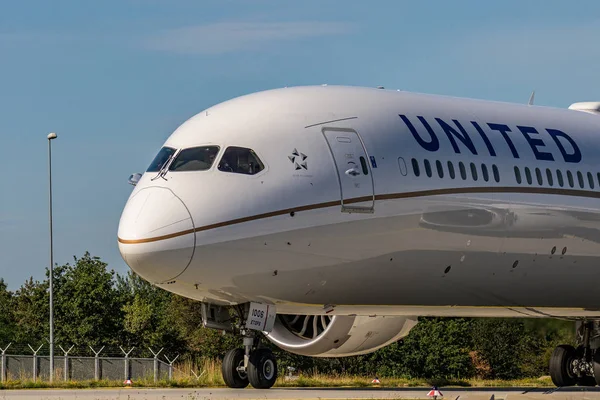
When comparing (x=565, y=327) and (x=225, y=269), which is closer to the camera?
(x=225, y=269)

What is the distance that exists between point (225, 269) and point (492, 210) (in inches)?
237

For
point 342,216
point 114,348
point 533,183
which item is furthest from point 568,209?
point 114,348

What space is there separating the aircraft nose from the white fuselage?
1.1 inches

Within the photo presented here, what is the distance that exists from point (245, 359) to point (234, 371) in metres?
0.50

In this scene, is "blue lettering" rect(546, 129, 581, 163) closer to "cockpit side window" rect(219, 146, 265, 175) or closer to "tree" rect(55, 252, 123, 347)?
"cockpit side window" rect(219, 146, 265, 175)

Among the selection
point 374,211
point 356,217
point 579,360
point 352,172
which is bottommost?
point 579,360

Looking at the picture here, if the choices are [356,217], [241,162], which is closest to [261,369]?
[356,217]

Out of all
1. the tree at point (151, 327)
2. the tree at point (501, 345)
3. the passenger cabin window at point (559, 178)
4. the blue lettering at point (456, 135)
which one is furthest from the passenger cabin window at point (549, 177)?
the tree at point (151, 327)

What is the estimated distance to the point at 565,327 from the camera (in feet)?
107

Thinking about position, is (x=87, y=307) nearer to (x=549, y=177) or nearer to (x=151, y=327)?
(x=151, y=327)

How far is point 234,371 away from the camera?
26266 millimetres

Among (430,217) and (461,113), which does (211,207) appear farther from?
(461,113)

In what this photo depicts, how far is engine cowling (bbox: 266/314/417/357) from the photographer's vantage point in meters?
29.5

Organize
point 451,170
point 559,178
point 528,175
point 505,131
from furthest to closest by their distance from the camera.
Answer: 1. point 559,178
2. point 505,131
3. point 528,175
4. point 451,170
